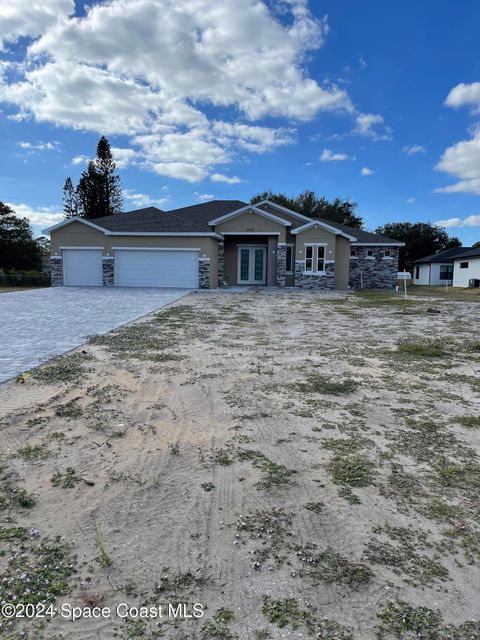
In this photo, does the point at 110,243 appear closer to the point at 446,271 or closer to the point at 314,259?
the point at 314,259

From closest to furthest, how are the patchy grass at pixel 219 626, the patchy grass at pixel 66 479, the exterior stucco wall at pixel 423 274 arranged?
the patchy grass at pixel 219 626 → the patchy grass at pixel 66 479 → the exterior stucco wall at pixel 423 274

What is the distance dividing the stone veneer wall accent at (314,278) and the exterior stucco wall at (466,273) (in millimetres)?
16783

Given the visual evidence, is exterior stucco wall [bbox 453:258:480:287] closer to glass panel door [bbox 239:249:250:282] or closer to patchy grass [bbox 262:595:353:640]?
glass panel door [bbox 239:249:250:282]

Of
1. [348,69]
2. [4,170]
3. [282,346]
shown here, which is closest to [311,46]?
[348,69]

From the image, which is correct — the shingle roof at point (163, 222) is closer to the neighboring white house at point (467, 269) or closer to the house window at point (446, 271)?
the neighboring white house at point (467, 269)

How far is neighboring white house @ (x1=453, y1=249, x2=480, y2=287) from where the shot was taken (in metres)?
33.3

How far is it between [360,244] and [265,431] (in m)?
26.8

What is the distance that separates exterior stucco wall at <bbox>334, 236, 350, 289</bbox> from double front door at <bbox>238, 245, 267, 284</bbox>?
4.98m

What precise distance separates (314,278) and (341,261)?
10.4 ft

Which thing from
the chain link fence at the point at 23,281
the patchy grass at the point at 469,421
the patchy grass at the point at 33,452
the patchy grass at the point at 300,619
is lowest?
the patchy grass at the point at 300,619

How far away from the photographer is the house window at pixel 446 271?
131ft

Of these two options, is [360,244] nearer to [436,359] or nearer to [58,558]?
[436,359]

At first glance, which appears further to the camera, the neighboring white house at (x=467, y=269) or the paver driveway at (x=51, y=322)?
the neighboring white house at (x=467, y=269)

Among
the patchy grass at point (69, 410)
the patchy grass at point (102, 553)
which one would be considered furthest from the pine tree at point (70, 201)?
the patchy grass at point (102, 553)
